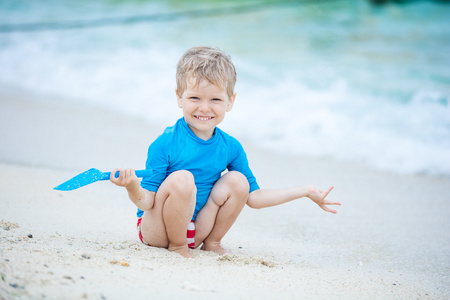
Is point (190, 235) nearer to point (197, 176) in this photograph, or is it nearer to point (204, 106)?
point (197, 176)

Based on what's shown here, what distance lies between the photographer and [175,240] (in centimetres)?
263

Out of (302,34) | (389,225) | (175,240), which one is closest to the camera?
(175,240)

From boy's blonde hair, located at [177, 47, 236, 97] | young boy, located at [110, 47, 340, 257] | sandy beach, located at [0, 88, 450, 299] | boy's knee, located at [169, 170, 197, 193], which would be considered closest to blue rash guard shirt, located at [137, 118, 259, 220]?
young boy, located at [110, 47, 340, 257]

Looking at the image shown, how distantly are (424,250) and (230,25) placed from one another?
24.4 feet

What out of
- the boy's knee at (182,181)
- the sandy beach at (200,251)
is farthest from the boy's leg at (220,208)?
the boy's knee at (182,181)

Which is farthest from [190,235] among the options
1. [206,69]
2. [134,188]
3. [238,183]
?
[206,69]

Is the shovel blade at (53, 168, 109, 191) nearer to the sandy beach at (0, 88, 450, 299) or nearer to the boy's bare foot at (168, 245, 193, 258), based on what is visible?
the sandy beach at (0, 88, 450, 299)

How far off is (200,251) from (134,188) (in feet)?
1.94

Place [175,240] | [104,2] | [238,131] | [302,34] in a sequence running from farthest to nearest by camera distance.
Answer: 1. [104,2]
2. [302,34]
3. [238,131]
4. [175,240]

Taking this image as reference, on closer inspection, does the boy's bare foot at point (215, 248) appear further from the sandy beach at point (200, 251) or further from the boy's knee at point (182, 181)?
the boy's knee at point (182, 181)

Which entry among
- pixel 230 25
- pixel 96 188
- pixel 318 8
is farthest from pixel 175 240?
pixel 318 8

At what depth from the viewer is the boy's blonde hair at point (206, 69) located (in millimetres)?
2586

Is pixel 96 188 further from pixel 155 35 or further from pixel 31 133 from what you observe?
pixel 155 35

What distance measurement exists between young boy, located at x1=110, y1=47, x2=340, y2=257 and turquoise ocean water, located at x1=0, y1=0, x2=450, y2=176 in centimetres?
231
